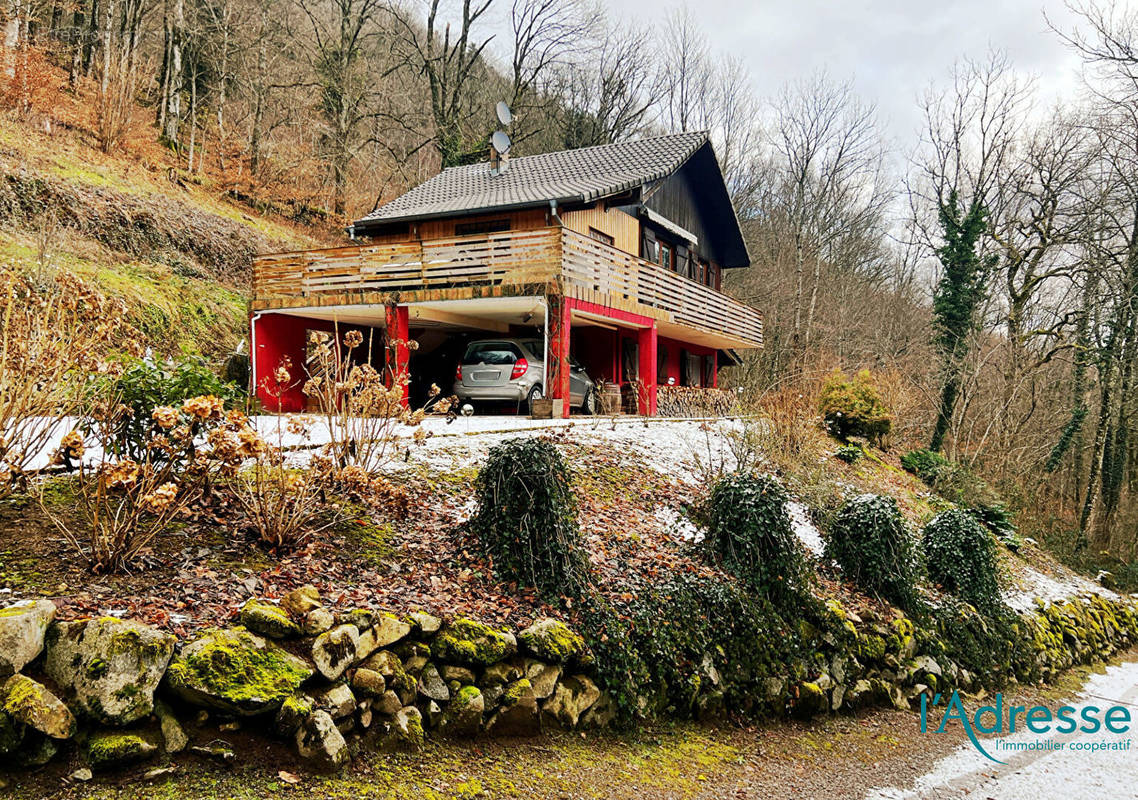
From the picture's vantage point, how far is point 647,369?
1802 cm

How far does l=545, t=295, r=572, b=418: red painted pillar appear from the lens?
556 inches

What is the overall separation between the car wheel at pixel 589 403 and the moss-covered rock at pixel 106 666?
14245mm

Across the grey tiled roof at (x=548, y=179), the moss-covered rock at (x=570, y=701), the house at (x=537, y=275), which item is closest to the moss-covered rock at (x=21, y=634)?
the moss-covered rock at (x=570, y=701)

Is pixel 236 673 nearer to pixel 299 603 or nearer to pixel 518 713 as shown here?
pixel 299 603

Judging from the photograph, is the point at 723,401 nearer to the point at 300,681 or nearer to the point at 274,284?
the point at 274,284

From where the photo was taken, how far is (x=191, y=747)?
3.30 m

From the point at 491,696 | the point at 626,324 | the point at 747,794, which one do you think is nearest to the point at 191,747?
the point at 491,696

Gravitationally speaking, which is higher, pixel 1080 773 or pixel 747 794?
pixel 747 794

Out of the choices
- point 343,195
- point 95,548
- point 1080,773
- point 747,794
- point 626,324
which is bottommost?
point 1080,773

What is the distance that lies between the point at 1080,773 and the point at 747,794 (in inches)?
154

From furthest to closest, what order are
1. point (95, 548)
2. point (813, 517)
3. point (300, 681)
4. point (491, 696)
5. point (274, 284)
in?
point (274, 284) → point (813, 517) → point (491, 696) → point (95, 548) → point (300, 681)

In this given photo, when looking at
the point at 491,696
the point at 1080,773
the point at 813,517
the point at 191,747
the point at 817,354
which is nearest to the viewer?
the point at 191,747

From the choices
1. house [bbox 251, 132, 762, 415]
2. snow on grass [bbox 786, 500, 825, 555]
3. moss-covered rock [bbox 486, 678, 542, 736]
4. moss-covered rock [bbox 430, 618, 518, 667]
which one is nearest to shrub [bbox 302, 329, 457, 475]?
moss-covered rock [bbox 430, 618, 518, 667]

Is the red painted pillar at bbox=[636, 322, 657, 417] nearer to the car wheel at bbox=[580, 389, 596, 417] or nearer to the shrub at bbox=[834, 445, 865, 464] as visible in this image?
the car wheel at bbox=[580, 389, 596, 417]
